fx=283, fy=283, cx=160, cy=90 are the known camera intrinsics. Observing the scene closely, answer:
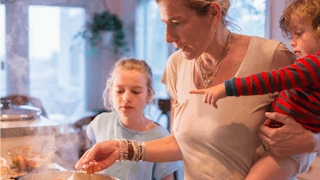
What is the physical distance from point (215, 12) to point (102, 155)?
64 cm

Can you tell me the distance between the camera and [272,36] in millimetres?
3551

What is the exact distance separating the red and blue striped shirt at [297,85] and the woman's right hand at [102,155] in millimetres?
479

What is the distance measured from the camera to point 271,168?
0.91m

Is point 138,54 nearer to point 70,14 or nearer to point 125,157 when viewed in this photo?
point 70,14

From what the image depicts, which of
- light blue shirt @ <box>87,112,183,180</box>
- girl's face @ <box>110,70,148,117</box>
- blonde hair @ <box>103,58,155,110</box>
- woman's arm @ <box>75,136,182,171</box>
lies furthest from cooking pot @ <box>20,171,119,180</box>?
blonde hair @ <box>103,58,155,110</box>

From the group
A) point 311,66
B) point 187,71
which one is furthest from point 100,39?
point 311,66

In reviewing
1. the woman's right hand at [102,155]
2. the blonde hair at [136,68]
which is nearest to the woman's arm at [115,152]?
the woman's right hand at [102,155]

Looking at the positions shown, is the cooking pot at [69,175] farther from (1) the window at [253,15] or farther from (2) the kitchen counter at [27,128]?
(1) the window at [253,15]

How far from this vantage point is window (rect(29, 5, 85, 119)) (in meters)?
4.59

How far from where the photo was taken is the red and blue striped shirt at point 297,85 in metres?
0.81

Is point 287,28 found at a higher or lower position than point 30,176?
higher

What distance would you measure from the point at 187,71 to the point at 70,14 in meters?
4.15

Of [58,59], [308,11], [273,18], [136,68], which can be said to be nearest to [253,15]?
[273,18]

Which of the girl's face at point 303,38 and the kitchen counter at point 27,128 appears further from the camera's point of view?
the kitchen counter at point 27,128
